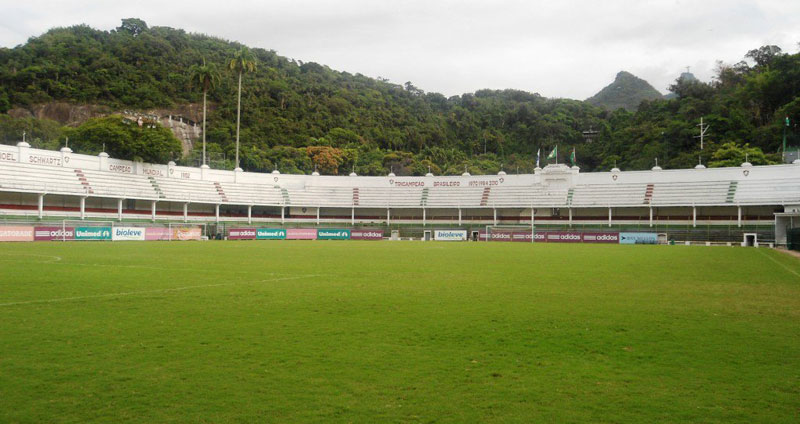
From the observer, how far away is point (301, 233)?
197 ft

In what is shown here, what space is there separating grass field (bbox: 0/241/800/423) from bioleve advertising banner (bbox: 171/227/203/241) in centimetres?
3679

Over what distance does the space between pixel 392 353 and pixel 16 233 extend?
4000 centimetres

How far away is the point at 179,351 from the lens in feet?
24.5

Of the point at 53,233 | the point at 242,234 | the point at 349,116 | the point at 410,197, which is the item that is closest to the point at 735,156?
the point at 410,197


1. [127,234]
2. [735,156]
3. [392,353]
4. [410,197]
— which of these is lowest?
[392,353]

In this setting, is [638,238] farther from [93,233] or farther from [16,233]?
[16,233]

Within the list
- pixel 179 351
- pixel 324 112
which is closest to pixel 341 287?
pixel 179 351

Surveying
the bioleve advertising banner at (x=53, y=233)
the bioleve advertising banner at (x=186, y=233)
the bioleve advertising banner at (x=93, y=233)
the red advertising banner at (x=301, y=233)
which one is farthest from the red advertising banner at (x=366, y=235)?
the bioleve advertising banner at (x=53, y=233)

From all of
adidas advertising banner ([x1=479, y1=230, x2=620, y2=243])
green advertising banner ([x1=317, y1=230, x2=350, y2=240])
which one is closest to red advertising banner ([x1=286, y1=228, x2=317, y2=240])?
green advertising banner ([x1=317, y1=230, x2=350, y2=240])

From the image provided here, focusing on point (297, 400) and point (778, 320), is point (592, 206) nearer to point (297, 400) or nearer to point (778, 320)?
point (778, 320)

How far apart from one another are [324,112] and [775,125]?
Result: 74.9 meters

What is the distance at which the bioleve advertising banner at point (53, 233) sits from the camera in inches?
1554

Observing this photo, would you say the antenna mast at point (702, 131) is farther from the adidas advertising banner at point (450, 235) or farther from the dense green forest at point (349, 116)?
the adidas advertising banner at point (450, 235)

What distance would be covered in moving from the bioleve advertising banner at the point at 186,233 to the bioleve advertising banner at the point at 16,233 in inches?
479
